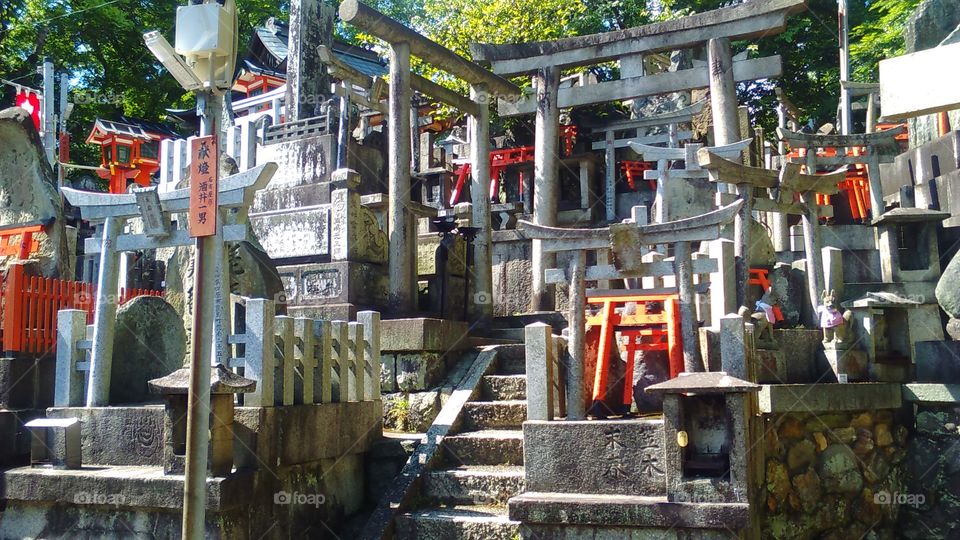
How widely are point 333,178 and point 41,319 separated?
4860mm

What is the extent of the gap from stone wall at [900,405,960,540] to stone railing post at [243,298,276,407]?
716 centimetres

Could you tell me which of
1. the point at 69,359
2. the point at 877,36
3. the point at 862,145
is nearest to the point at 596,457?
the point at 69,359

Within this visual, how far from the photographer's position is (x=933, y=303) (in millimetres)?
12148

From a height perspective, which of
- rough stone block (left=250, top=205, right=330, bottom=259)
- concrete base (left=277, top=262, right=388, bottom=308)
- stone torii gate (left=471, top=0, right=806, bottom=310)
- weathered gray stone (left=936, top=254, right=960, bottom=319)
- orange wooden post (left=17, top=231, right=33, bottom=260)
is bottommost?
weathered gray stone (left=936, top=254, right=960, bottom=319)

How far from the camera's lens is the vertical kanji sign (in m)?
5.79

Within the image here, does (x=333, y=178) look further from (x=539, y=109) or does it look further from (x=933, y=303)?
(x=933, y=303)

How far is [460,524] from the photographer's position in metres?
7.56

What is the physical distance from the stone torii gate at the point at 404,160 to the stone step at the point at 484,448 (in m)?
3.68

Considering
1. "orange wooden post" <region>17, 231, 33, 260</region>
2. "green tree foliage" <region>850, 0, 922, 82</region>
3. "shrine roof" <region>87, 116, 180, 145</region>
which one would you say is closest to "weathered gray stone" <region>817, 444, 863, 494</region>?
"orange wooden post" <region>17, 231, 33, 260</region>

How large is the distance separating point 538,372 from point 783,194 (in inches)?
217

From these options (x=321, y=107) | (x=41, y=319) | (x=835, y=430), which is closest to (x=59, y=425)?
(x=41, y=319)

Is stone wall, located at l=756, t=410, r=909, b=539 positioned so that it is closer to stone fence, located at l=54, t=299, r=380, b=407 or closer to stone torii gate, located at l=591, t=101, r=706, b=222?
stone fence, located at l=54, t=299, r=380, b=407

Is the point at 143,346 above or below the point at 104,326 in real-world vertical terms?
below

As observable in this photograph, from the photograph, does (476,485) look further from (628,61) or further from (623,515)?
(628,61)
